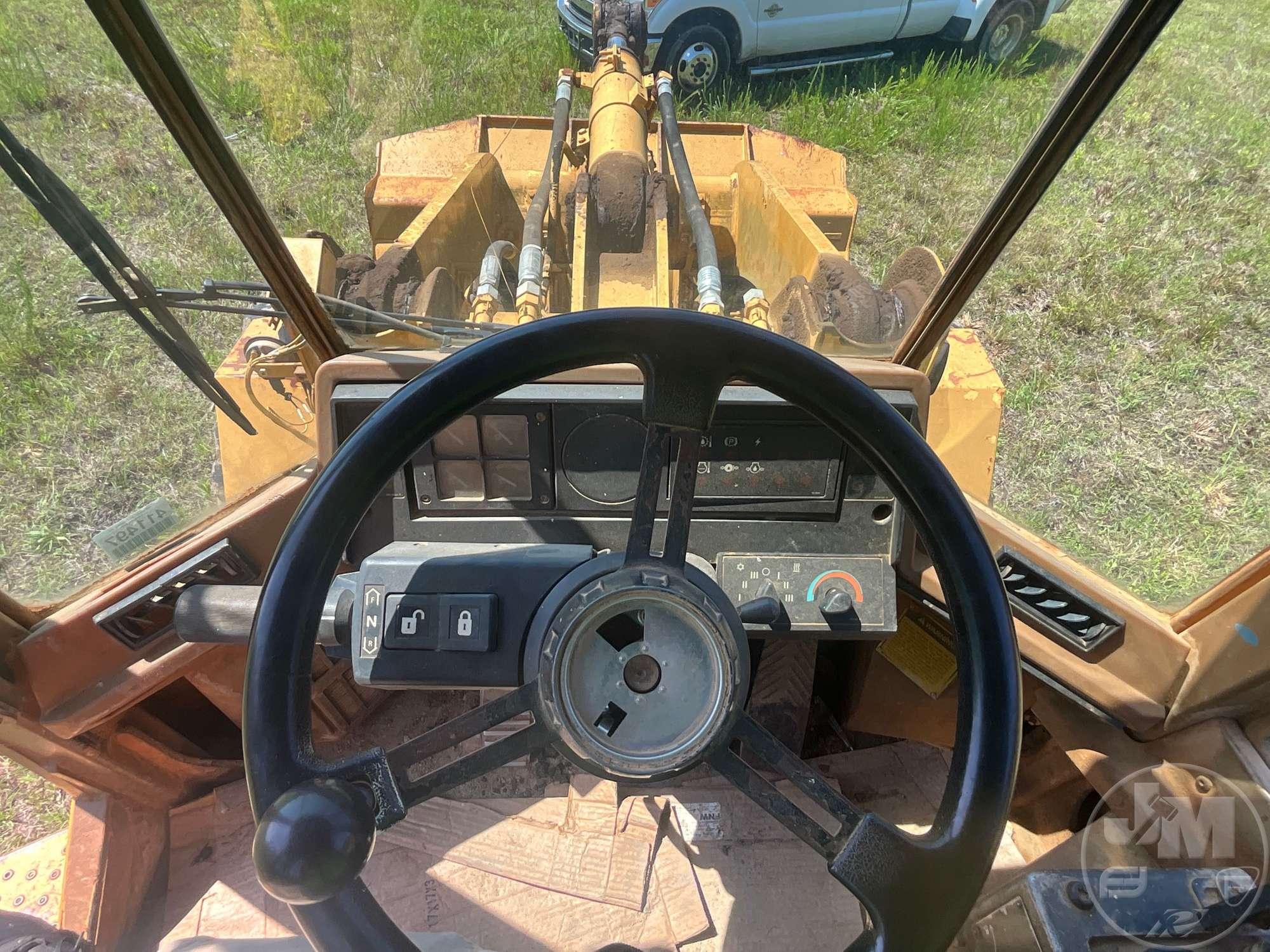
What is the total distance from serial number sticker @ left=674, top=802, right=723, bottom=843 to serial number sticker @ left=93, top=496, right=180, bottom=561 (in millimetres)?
1633

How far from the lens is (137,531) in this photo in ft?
5.14

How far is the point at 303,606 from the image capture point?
958mm

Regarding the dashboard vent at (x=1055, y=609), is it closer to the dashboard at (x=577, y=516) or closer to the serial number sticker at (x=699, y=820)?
the dashboard at (x=577, y=516)

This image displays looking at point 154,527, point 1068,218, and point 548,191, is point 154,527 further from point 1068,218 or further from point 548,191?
point 1068,218

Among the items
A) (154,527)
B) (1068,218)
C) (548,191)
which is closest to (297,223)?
(154,527)

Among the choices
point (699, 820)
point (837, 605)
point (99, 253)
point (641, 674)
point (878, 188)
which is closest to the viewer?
point (641, 674)

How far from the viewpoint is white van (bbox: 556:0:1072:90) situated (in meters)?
1.18

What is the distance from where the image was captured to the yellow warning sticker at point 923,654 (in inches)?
79.0

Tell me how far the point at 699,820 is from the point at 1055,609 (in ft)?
4.03

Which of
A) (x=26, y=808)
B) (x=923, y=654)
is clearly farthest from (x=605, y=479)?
(x=26, y=808)

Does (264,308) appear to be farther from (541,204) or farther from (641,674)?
(641,674)

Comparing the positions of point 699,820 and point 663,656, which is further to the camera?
point 699,820

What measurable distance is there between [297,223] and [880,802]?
91.1 inches

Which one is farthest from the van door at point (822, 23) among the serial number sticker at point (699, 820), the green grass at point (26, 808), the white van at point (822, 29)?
the green grass at point (26, 808)
